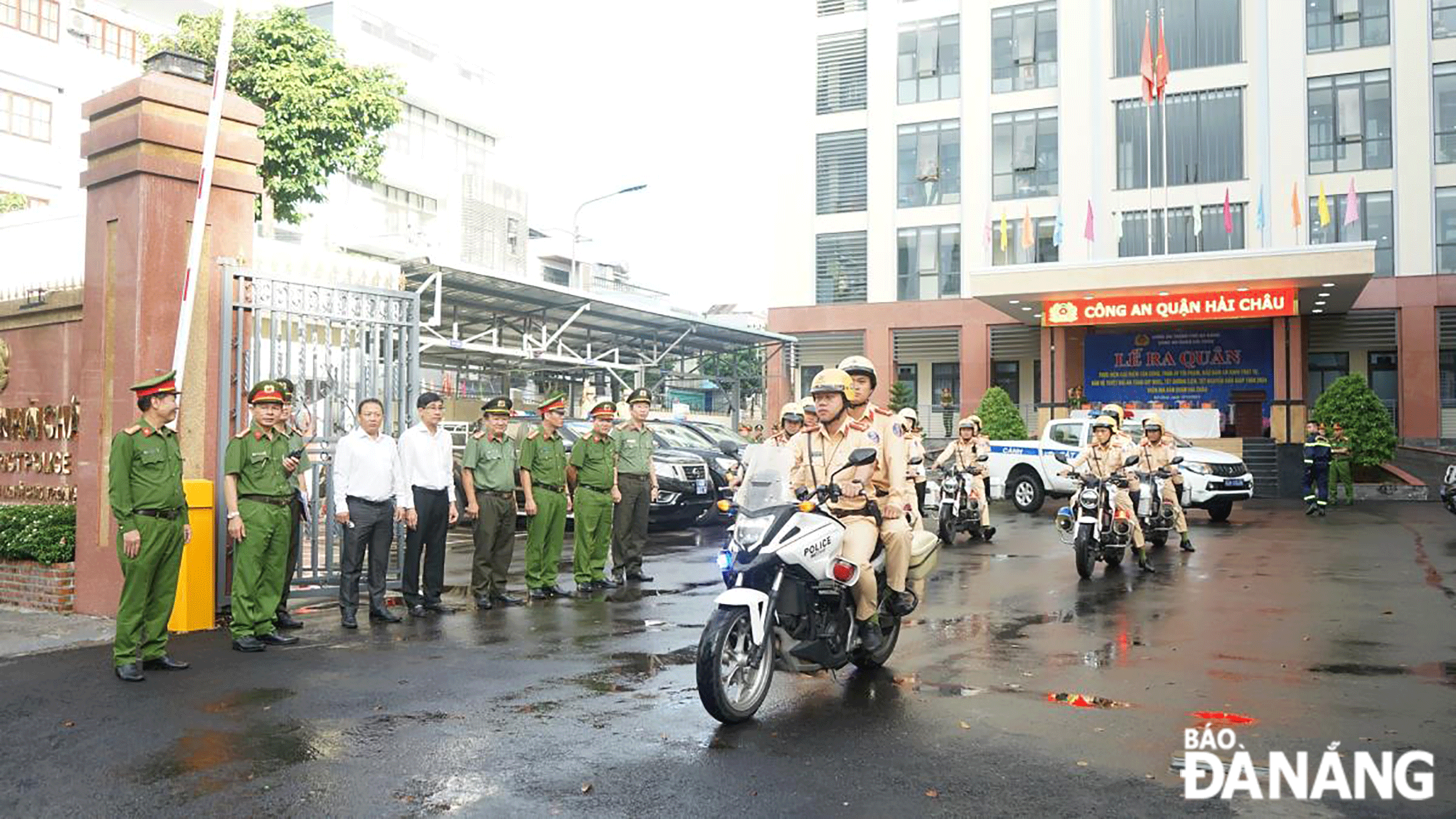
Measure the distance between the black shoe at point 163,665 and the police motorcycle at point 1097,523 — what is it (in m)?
8.12

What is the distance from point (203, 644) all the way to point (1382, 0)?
3683cm

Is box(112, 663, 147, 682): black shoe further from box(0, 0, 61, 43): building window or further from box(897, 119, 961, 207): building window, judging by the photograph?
box(0, 0, 61, 43): building window

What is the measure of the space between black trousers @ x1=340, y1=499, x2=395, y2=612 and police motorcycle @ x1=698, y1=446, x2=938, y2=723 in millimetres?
3667

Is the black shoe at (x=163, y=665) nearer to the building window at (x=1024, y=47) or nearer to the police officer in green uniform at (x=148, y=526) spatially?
the police officer in green uniform at (x=148, y=526)

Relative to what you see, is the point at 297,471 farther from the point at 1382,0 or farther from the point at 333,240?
the point at 1382,0

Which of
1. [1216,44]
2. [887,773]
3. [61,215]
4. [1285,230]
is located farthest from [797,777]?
[1216,44]

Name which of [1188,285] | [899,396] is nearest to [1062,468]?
[1188,285]

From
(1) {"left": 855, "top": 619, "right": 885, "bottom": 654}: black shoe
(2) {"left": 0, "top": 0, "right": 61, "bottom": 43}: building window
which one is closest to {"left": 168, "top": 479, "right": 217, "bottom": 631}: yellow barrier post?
(1) {"left": 855, "top": 619, "right": 885, "bottom": 654}: black shoe

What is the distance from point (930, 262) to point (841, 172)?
4877 millimetres

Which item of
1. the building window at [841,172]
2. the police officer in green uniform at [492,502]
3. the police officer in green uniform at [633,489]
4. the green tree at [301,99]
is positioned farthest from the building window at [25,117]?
the police officer in green uniform at [492,502]

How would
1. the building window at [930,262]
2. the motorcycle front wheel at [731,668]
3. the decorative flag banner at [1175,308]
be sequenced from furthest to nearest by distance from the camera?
the building window at [930,262]
the decorative flag banner at [1175,308]
the motorcycle front wheel at [731,668]

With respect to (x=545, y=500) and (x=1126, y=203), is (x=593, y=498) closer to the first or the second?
(x=545, y=500)

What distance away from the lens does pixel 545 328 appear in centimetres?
2520

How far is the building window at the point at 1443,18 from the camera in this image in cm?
3228
